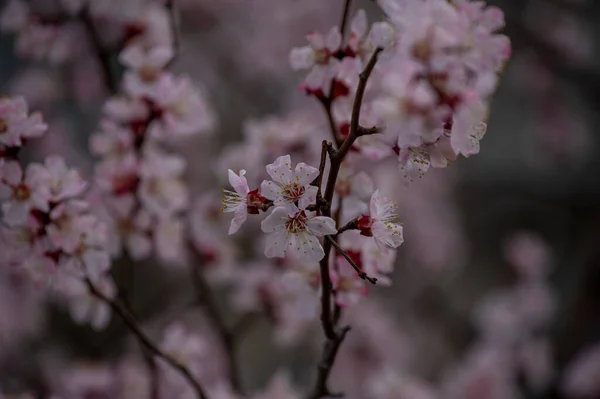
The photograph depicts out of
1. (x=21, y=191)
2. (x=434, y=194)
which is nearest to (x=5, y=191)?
(x=21, y=191)

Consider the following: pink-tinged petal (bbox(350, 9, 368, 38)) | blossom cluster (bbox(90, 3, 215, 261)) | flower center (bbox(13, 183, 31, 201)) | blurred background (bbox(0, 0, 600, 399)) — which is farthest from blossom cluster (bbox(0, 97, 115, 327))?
blurred background (bbox(0, 0, 600, 399))

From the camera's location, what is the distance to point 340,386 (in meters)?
1.43

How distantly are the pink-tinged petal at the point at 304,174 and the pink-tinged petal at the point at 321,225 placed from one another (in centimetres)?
4

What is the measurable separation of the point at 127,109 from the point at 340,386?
0.91 m

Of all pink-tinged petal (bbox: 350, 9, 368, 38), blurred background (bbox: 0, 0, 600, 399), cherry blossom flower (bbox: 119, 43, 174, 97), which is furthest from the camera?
blurred background (bbox: 0, 0, 600, 399)

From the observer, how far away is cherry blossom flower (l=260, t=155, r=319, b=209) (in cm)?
54

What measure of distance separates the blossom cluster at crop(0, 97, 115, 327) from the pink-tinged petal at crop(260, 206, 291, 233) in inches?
10.3

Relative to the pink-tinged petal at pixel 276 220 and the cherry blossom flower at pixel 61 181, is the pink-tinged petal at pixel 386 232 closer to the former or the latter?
the pink-tinged petal at pixel 276 220

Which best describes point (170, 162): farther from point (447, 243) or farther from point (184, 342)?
point (447, 243)

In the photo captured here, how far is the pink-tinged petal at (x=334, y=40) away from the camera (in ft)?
2.16

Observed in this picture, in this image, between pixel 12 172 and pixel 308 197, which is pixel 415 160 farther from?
pixel 12 172

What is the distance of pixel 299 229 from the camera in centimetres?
55

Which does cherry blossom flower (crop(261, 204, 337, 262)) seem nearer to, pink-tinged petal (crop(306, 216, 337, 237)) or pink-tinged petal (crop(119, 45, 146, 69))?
pink-tinged petal (crop(306, 216, 337, 237))

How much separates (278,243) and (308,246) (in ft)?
0.11
